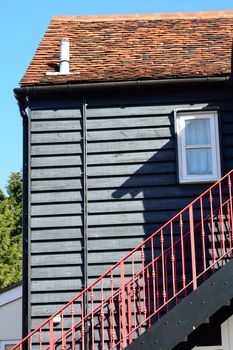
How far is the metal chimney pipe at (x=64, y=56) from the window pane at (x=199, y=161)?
2.45 meters

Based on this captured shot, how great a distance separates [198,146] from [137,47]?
2.38m

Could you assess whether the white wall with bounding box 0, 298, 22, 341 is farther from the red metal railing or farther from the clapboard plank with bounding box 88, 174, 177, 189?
the clapboard plank with bounding box 88, 174, 177, 189

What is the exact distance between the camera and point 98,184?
1012 cm

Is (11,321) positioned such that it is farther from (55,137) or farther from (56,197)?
(55,137)

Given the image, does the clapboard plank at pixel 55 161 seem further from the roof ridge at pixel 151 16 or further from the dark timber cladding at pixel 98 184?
the roof ridge at pixel 151 16

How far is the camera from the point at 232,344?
8812 millimetres

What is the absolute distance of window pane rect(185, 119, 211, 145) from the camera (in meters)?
10.3

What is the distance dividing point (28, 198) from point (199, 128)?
2915mm

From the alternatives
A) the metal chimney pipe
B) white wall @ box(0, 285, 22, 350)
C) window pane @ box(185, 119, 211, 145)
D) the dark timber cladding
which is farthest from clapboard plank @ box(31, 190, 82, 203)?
white wall @ box(0, 285, 22, 350)

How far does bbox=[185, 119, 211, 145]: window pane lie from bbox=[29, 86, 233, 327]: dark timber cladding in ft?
0.76

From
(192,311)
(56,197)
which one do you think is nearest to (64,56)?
(56,197)

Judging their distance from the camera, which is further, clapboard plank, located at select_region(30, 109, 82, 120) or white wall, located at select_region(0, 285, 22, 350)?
white wall, located at select_region(0, 285, 22, 350)

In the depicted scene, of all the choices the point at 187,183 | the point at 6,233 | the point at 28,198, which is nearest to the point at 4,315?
the point at 28,198

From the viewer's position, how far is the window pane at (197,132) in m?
10.3
